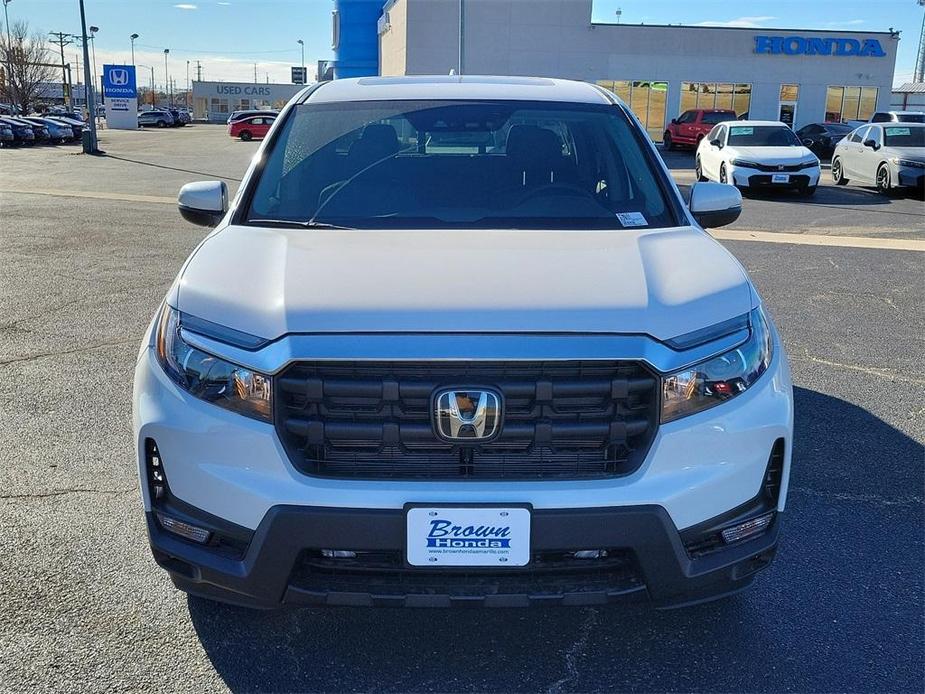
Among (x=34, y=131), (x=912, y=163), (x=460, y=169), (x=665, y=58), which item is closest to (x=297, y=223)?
(x=460, y=169)

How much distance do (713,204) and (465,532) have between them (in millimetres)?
2103

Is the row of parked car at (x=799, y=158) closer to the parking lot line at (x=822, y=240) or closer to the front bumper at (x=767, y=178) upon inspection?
the front bumper at (x=767, y=178)

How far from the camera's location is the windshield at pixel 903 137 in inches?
721

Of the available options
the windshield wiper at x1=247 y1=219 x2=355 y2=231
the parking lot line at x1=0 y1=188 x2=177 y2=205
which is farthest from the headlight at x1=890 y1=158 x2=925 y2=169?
the windshield wiper at x1=247 y1=219 x2=355 y2=231

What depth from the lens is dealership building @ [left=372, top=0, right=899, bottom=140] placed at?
39.2 metres

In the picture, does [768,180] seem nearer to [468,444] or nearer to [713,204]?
[713,204]

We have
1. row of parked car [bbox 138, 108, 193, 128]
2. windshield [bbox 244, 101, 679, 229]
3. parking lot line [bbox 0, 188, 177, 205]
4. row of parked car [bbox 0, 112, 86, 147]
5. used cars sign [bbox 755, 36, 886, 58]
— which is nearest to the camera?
windshield [bbox 244, 101, 679, 229]

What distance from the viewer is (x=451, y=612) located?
9.66 feet

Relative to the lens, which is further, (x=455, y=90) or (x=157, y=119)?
(x=157, y=119)

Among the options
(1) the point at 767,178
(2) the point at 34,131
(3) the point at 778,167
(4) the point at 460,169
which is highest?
(4) the point at 460,169

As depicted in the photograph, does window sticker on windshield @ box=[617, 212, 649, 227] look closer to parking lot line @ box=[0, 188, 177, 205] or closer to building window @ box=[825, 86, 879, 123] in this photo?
parking lot line @ box=[0, 188, 177, 205]

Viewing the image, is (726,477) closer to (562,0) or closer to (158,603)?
(158,603)

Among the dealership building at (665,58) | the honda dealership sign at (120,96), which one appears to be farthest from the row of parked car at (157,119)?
the dealership building at (665,58)

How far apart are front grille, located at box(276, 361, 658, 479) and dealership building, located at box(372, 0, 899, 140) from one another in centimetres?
3869
